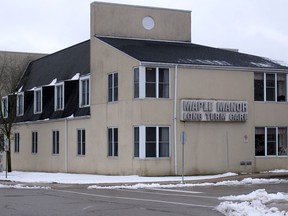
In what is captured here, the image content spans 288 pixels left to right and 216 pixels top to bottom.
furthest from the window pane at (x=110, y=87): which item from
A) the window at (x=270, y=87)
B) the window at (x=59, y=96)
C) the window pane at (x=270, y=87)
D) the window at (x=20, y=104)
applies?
the window at (x=20, y=104)

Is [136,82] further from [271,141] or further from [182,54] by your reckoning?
[271,141]

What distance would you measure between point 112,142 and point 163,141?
3650 mm

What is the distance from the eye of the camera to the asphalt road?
15.9m

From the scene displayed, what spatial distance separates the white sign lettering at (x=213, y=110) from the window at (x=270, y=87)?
154cm

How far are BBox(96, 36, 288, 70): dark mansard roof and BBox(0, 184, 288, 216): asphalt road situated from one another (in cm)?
1042

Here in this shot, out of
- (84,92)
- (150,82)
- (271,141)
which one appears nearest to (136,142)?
(150,82)

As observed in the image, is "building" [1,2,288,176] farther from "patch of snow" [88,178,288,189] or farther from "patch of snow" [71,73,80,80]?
"patch of snow" [88,178,288,189]

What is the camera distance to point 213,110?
109ft

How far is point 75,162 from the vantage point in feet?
127

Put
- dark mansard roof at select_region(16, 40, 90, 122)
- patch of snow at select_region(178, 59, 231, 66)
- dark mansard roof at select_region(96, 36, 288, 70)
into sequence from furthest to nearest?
dark mansard roof at select_region(16, 40, 90, 122)
patch of snow at select_region(178, 59, 231, 66)
dark mansard roof at select_region(96, 36, 288, 70)

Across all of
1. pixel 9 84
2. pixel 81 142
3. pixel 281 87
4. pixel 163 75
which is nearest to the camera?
pixel 163 75

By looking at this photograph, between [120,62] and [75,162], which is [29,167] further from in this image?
[120,62]

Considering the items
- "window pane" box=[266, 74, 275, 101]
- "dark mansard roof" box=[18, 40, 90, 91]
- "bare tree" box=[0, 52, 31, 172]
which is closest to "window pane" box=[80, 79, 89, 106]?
"dark mansard roof" box=[18, 40, 90, 91]

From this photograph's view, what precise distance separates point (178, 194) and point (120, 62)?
1336 cm
